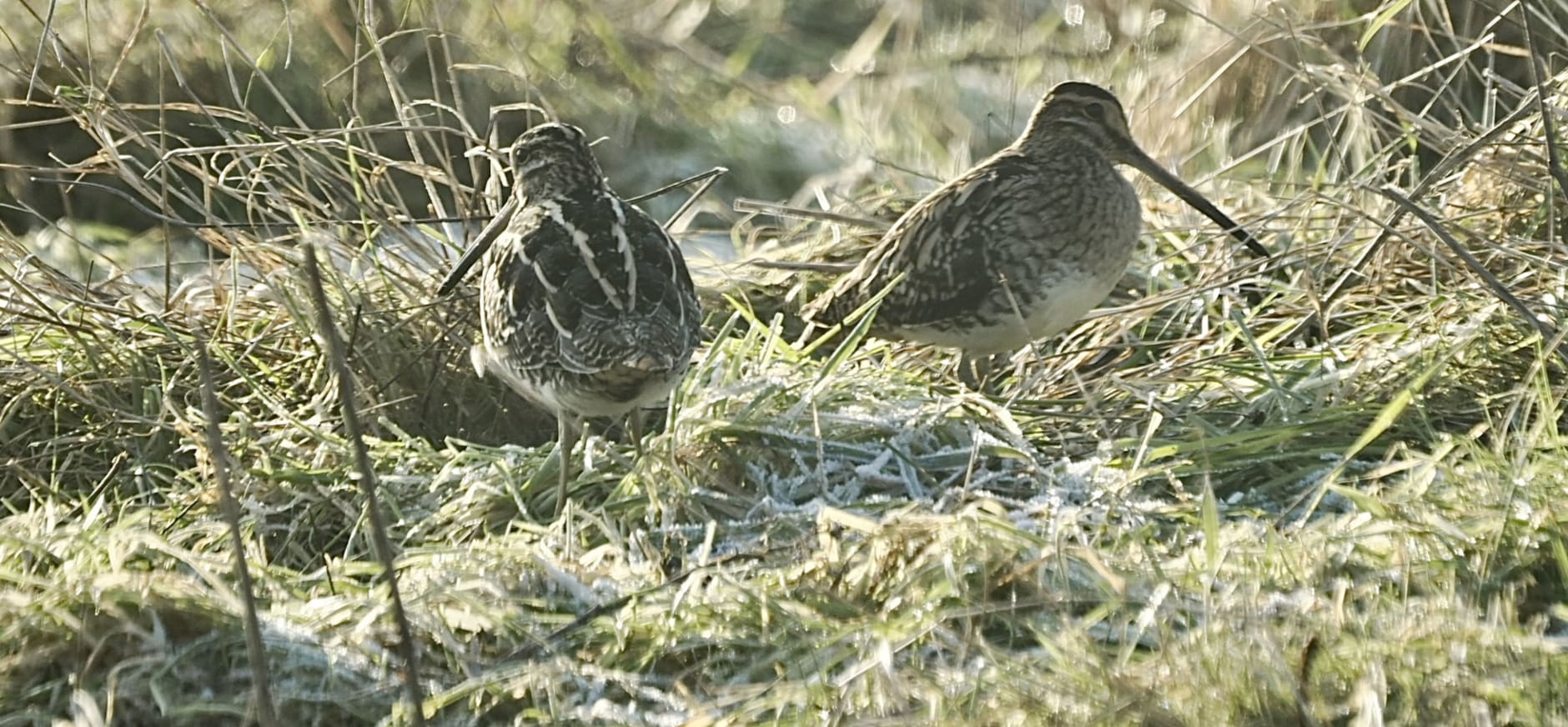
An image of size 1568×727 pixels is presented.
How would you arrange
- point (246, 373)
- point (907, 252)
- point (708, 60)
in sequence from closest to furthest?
point (246, 373) < point (907, 252) < point (708, 60)

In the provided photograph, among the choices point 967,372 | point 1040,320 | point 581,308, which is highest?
point 581,308

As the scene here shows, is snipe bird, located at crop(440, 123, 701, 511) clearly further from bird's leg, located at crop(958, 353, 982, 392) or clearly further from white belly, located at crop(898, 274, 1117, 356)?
bird's leg, located at crop(958, 353, 982, 392)

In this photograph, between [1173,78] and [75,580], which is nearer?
[75,580]

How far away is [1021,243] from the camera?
5352 millimetres

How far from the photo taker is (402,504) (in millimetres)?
4641

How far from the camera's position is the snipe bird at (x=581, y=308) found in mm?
4379

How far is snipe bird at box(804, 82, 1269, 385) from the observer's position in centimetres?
529

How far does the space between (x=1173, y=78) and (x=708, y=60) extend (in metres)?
3.39

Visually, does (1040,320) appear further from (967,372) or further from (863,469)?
(863,469)

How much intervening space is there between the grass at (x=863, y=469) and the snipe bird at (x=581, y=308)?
16 centimetres

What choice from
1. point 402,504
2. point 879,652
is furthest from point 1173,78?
point 879,652

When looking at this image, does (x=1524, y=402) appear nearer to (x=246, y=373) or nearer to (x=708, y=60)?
(x=246, y=373)

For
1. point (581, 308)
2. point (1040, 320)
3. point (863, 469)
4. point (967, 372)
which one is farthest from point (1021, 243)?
point (581, 308)

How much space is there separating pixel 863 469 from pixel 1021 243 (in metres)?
1.16
